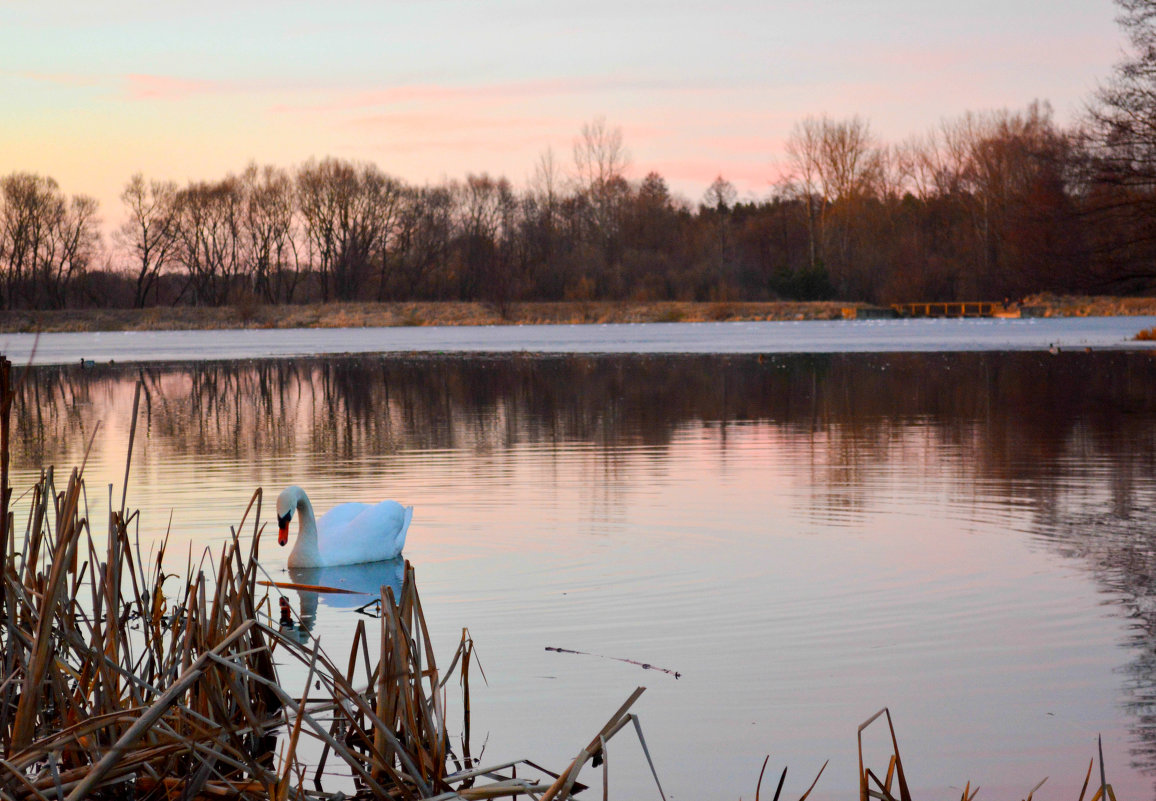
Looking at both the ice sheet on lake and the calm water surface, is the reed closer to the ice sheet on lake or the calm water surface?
the calm water surface

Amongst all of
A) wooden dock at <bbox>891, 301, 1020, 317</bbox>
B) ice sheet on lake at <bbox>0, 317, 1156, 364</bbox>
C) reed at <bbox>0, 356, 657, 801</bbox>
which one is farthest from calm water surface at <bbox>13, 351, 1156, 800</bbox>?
wooden dock at <bbox>891, 301, 1020, 317</bbox>

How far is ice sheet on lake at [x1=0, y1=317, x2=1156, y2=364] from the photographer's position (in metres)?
36.0

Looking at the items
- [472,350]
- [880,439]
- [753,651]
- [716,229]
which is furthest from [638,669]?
[716,229]

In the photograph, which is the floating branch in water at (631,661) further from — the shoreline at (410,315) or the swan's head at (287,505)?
the shoreline at (410,315)

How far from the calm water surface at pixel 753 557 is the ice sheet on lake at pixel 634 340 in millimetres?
17740

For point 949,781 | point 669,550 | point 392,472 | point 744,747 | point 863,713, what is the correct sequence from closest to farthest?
point 949,781 → point 744,747 → point 863,713 → point 669,550 → point 392,472

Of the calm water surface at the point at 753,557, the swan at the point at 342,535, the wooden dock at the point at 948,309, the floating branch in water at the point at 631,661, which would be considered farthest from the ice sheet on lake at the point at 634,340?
the floating branch in water at the point at 631,661

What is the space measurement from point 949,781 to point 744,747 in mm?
715

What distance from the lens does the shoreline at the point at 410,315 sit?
6088cm

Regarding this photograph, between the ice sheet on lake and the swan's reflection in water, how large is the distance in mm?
26528

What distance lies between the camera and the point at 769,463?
39.1 ft

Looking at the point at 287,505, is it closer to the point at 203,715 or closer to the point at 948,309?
the point at 203,715

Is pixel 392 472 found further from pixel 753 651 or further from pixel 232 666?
pixel 232 666

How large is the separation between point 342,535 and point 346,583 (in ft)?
1.52
